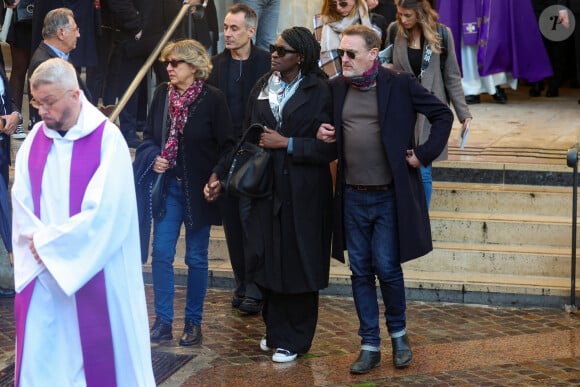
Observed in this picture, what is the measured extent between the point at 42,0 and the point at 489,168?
415 centimetres

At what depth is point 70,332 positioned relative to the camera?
20.2ft

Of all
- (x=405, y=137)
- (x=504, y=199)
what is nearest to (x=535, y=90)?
(x=504, y=199)

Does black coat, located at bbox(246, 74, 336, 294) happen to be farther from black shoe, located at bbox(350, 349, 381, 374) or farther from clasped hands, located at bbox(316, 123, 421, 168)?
black shoe, located at bbox(350, 349, 381, 374)

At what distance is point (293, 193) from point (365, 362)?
3.71ft

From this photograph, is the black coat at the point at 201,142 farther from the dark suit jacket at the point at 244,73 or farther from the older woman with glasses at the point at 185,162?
the dark suit jacket at the point at 244,73

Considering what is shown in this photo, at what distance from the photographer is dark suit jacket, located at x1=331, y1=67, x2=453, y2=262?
25.0 feet

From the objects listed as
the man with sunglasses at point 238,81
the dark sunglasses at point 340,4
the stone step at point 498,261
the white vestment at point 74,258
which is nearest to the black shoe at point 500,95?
the stone step at point 498,261

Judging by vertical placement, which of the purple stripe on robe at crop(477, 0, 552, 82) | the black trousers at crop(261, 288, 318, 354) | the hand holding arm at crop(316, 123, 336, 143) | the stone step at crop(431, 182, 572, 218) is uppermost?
the purple stripe on robe at crop(477, 0, 552, 82)

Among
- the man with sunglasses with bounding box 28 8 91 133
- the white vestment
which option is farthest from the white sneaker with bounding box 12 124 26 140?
the white vestment

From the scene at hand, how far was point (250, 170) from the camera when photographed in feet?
25.7

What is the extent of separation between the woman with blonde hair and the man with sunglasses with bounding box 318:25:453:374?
3.92 feet

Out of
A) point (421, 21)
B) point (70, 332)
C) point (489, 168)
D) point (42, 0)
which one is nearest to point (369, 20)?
point (421, 21)

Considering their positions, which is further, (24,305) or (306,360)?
(306,360)

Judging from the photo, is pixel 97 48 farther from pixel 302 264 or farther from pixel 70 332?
pixel 70 332
